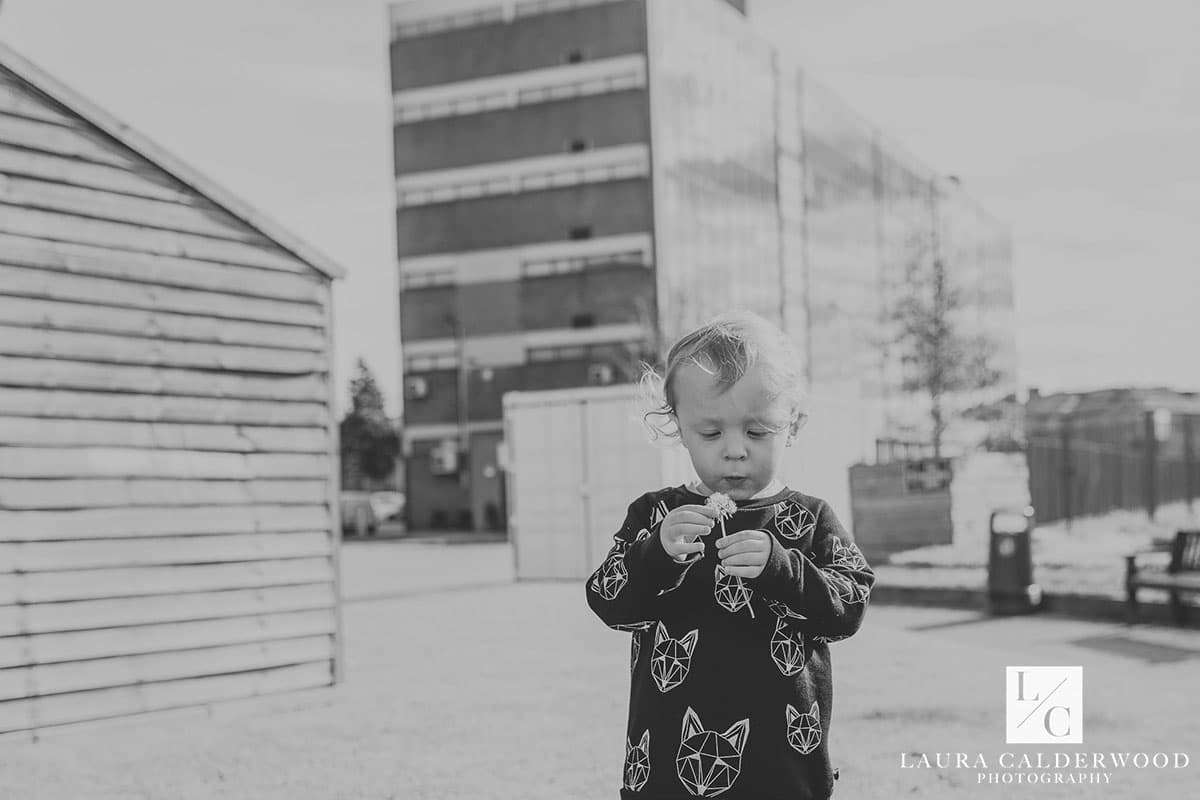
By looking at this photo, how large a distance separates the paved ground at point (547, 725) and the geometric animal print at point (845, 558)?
11.4 feet

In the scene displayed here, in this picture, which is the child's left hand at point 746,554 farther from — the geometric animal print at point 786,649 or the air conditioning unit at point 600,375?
the air conditioning unit at point 600,375

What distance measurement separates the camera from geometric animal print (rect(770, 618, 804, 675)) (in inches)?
122

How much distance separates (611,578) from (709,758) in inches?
18.4

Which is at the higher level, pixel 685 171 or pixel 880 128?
pixel 880 128

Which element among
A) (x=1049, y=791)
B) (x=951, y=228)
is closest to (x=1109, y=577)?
(x=1049, y=791)

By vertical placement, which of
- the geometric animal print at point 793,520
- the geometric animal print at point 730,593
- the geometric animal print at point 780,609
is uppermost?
the geometric animal print at point 793,520

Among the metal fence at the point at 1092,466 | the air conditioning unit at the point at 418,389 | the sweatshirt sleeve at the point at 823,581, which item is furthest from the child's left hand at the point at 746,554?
the air conditioning unit at the point at 418,389

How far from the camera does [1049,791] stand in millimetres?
6324

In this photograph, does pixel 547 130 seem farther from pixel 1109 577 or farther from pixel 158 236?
pixel 158 236

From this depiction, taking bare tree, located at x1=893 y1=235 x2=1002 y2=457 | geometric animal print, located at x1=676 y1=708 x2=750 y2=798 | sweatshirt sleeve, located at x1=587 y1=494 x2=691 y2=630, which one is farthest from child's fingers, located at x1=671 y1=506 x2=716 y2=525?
bare tree, located at x1=893 y1=235 x2=1002 y2=457

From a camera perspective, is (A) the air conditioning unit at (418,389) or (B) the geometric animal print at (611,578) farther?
(A) the air conditioning unit at (418,389)

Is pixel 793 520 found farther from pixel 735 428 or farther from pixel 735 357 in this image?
pixel 735 357

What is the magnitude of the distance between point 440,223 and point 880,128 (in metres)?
30.4

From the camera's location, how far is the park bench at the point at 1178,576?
11.7 meters
